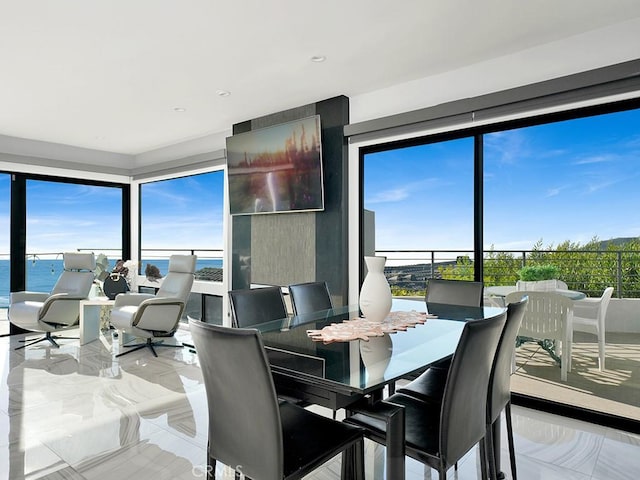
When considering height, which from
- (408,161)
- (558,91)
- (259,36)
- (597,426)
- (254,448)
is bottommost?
(597,426)

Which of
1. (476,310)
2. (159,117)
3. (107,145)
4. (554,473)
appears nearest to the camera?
(554,473)

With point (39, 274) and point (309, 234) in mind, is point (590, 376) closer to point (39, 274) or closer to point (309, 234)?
point (309, 234)

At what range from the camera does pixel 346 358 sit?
1671mm

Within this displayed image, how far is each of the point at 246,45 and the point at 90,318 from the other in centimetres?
381

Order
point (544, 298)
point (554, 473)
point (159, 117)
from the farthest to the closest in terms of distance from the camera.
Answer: point (159, 117), point (544, 298), point (554, 473)

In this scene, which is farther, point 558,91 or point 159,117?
point 159,117

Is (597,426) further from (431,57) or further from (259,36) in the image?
(259,36)

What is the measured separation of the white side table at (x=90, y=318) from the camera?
16.0 feet

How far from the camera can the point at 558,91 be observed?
279cm

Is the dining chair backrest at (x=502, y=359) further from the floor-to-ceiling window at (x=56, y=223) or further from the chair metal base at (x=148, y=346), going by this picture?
the floor-to-ceiling window at (x=56, y=223)

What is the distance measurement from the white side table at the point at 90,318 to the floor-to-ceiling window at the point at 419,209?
3145 mm

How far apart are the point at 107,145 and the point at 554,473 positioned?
20.4 ft

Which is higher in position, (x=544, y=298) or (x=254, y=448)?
(x=544, y=298)

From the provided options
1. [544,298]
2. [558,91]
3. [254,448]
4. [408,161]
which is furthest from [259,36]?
[544,298]
